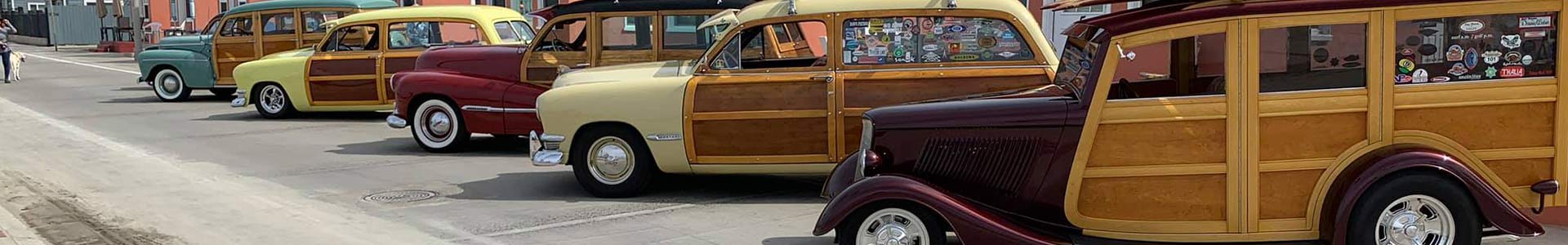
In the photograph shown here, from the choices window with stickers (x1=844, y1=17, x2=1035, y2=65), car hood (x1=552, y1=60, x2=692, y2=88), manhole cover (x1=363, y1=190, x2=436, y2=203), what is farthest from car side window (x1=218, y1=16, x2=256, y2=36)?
window with stickers (x1=844, y1=17, x2=1035, y2=65)

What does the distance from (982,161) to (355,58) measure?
34.3 feet

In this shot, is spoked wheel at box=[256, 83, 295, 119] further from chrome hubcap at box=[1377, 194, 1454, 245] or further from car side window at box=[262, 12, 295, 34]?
chrome hubcap at box=[1377, 194, 1454, 245]

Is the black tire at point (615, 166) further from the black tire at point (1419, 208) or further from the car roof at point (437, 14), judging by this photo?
the car roof at point (437, 14)

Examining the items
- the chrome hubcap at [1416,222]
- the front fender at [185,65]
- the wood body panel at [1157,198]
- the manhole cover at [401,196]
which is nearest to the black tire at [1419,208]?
the chrome hubcap at [1416,222]

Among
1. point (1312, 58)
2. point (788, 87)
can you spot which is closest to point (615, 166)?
point (788, 87)

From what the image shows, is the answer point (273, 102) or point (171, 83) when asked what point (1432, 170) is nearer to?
point (273, 102)

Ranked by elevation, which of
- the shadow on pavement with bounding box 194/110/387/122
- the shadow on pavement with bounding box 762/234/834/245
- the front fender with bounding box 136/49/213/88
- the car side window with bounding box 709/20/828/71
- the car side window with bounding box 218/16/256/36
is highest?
the car side window with bounding box 218/16/256/36

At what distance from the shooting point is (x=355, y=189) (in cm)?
→ 1055

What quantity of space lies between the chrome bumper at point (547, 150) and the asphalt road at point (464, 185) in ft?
0.90

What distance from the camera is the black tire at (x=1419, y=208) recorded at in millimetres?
6141

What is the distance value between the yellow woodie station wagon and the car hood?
192 inches

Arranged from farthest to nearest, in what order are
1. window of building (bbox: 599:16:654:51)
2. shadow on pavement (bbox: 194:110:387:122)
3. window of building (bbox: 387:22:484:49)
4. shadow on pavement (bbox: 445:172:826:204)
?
shadow on pavement (bbox: 194:110:387:122)
window of building (bbox: 387:22:484:49)
window of building (bbox: 599:16:654:51)
shadow on pavement (bbox: 445:172:826:204)

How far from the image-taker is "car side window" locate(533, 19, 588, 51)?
476 inches

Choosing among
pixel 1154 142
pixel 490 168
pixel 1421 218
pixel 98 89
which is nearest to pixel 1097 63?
pixel 1154 142
